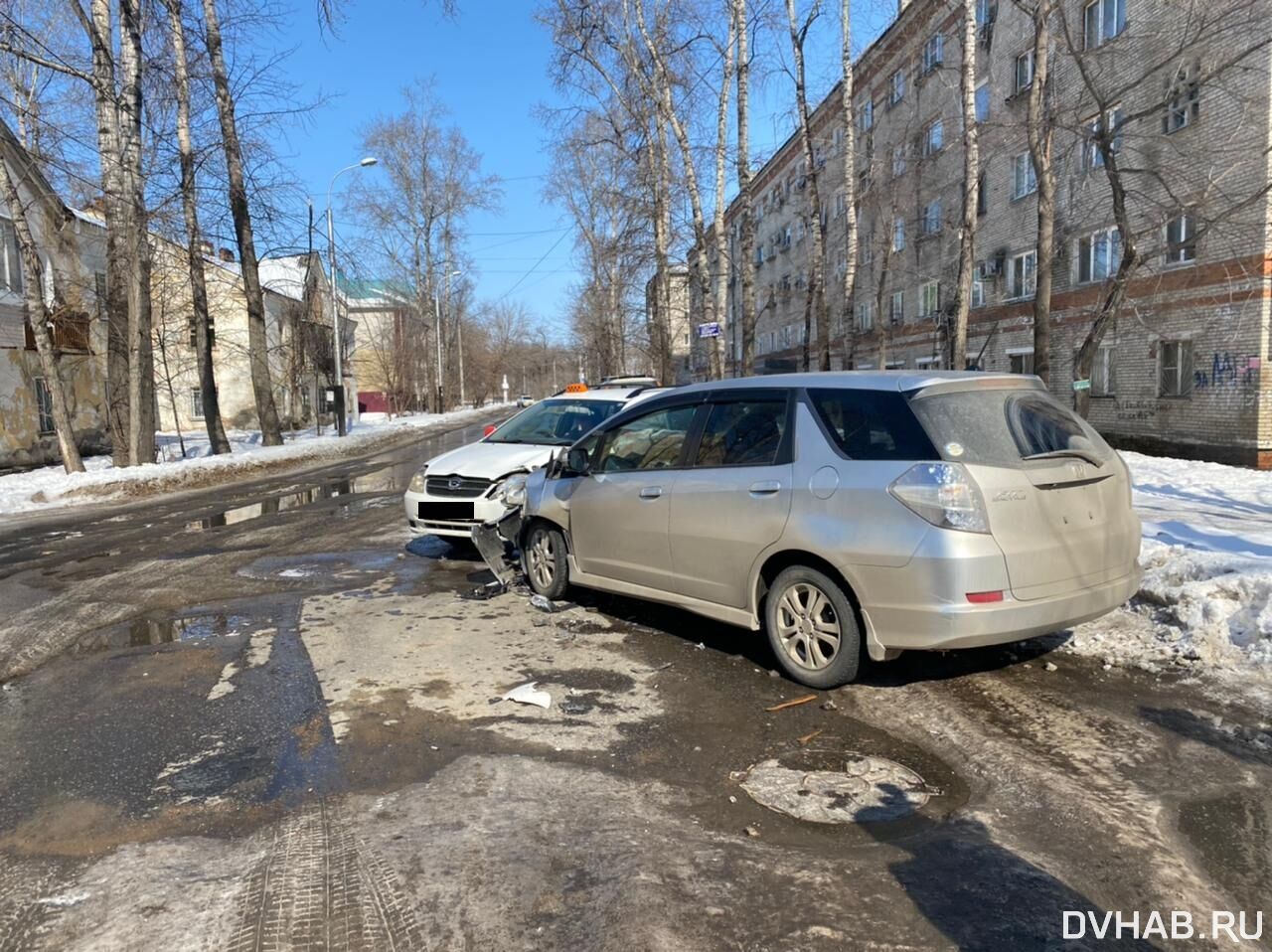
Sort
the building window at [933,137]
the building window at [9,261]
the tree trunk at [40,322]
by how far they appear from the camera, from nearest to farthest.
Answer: the tree trunk at [40,322], the building window at [9,261], the building window at [933,137]

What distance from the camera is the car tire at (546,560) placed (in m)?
6.39

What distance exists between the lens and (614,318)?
45.2 m

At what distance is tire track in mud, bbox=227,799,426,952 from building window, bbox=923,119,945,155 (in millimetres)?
28572

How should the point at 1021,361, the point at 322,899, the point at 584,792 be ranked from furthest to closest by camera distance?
1. the point at 1021,361
2. the point at 584,792
3. the point at 322,899

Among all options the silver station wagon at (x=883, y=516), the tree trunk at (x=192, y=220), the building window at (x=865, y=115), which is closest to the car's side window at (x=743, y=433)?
the silver station wagon at (x=883, y=516)

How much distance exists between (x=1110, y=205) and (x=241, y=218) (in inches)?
848

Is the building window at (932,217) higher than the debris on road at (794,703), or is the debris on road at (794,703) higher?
the building window at (932,217)

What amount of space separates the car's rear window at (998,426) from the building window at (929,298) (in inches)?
975

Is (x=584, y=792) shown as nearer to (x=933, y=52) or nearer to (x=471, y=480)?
(x=471, y=480)

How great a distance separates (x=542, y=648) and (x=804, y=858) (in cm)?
272

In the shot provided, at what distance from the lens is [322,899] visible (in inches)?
107

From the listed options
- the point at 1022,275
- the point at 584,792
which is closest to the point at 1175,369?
the point at 1022,275

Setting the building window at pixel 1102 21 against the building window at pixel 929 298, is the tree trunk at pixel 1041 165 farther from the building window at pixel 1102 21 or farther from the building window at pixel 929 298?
the building window at pixel 929 298

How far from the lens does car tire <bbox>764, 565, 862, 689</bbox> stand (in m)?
4.32
